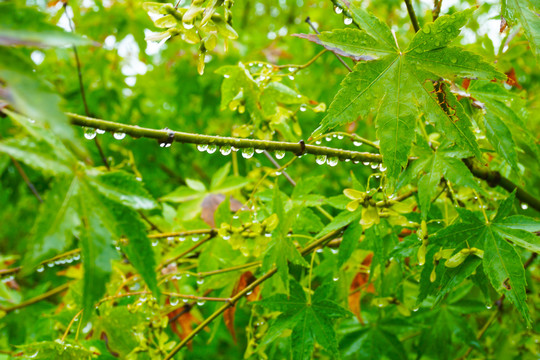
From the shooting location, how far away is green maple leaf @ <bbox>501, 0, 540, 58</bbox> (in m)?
0.92

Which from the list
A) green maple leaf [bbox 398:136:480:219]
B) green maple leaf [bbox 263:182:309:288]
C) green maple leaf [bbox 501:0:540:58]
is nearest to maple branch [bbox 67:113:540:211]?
green maple leaf [bbox 398:136:480:219]

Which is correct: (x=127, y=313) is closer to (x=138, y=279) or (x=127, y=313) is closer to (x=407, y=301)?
(x=138, y=279)

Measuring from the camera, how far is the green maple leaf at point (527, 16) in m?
0.92

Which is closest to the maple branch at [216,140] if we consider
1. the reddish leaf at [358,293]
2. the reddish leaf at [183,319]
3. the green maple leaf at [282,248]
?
the green maple leaf at [282,248]

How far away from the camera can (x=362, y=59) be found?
1.02 m

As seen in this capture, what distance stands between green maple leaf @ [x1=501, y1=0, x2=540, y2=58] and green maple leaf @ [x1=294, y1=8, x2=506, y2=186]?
0.09 m

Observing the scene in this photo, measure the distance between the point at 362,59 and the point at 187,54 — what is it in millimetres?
2305

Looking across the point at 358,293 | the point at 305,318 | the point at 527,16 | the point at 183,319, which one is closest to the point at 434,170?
the point at 527,16

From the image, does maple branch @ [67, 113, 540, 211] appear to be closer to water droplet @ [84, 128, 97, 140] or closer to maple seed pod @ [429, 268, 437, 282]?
water droplet @ [84, 128, 97, 140]

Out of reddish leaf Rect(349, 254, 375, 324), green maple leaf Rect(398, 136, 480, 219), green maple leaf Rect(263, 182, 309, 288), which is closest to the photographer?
green maple leaf Rect(398, 136, 480, 219)

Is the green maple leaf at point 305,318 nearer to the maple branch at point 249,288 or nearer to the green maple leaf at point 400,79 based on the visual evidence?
the maple branch at point 249,288

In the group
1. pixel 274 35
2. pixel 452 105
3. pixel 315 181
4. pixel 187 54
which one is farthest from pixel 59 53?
pixel 452 105

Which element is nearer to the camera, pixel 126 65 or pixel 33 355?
pixel 33 355

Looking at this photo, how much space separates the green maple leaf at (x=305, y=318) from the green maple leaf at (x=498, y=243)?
1.00ft
